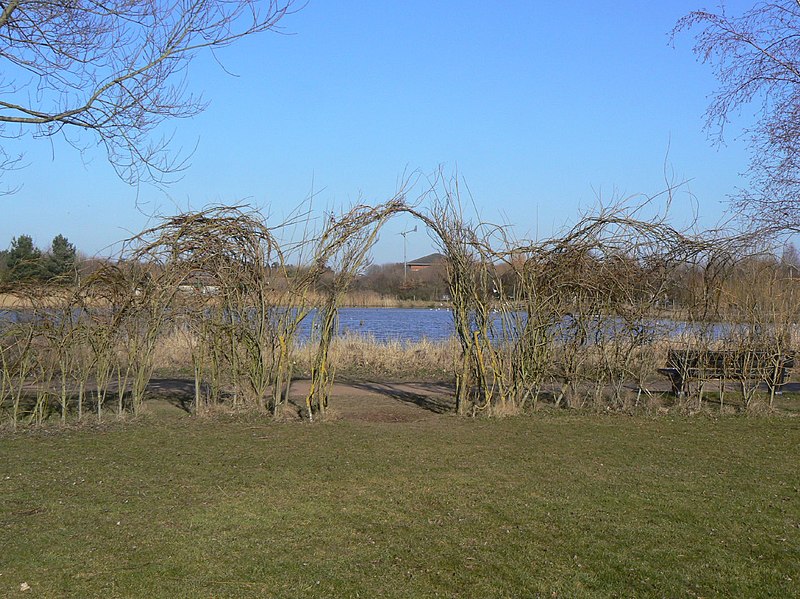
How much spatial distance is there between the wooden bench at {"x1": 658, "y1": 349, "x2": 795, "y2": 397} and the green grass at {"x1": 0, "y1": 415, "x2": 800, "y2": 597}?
199 cm

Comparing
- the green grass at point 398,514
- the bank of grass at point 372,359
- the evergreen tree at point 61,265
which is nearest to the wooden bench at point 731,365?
the green grass at point 398,514

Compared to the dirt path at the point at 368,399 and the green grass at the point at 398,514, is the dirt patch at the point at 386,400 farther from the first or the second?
the green grass at the point at 398,514

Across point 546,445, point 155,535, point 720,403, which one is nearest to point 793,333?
point 720,403

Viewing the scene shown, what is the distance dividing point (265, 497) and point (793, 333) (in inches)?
362

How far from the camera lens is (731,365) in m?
11.2

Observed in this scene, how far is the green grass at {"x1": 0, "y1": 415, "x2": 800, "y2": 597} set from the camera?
4.59m

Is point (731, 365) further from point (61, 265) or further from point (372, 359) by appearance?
point (61, 265)

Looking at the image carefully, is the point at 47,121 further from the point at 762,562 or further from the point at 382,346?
the point at 382,346

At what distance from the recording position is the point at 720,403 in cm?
1160

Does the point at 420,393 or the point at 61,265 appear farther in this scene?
the point at 420,393

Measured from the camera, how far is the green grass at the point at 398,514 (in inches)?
181

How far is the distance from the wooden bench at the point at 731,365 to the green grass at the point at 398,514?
1986 mm

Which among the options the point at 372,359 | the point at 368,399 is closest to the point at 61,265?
the point at 368,399

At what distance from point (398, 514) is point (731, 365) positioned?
729cm
